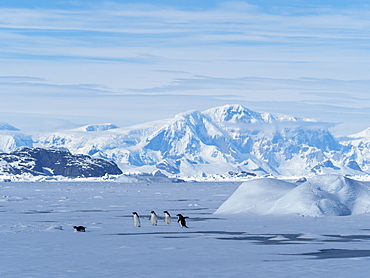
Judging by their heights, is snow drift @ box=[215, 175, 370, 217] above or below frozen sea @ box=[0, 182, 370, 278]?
above

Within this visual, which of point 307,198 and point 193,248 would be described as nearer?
point 193,248

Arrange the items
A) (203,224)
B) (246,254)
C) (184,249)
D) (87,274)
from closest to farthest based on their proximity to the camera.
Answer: (87,274)
(246,254)
(184,249)
(203,224)

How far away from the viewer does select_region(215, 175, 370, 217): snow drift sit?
35.5m

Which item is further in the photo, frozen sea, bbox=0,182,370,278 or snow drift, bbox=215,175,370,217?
snow drift, bbox=215,175,370,217

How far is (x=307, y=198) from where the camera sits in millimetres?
35906

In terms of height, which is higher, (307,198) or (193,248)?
(307,198)

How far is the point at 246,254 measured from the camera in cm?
2042

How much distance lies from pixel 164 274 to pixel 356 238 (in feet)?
35.1

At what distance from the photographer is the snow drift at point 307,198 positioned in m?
35.5

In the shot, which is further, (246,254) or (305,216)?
(305,216)

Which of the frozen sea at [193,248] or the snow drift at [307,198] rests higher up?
the snow drift at [307,198]

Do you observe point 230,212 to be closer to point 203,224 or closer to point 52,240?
point 203,224

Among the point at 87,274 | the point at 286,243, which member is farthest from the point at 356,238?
the point at 87,274

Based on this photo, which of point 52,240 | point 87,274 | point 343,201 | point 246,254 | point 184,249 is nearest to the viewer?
point 87,274
